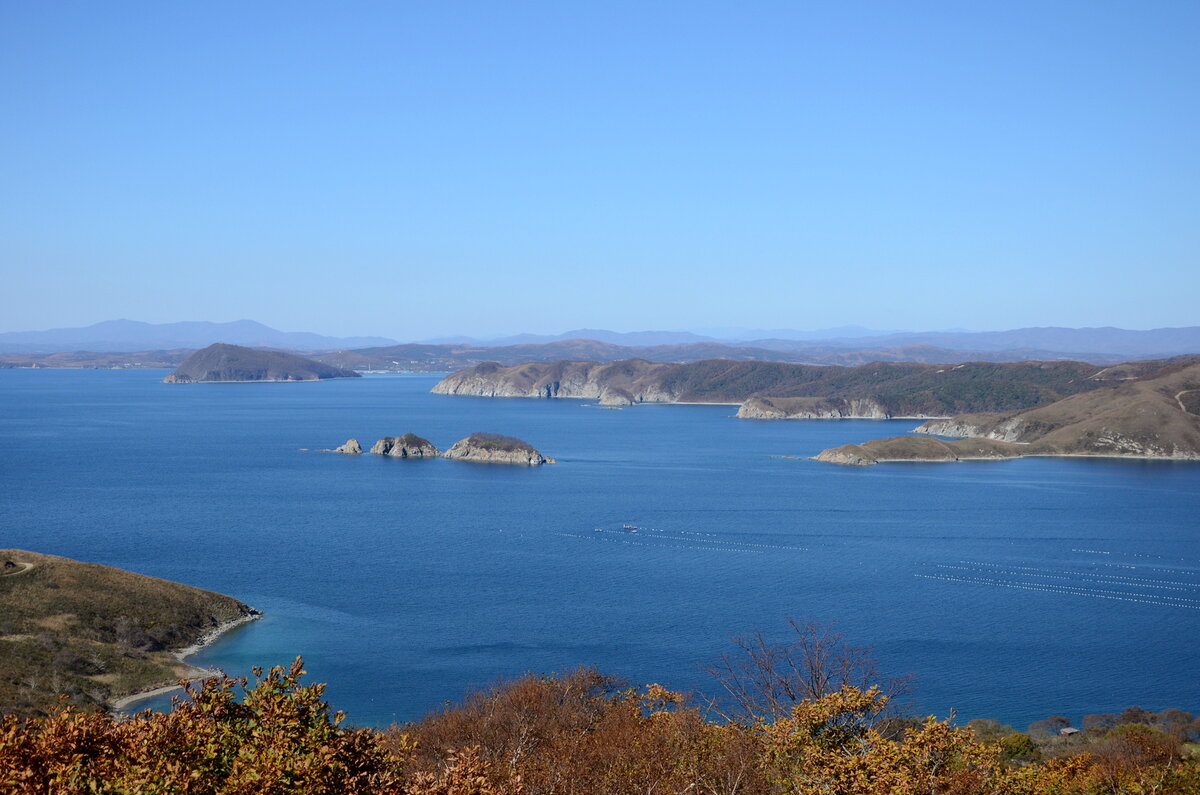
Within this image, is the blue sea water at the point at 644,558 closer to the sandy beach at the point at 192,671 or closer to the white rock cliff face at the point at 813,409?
the sandy beach at the point at 192,671

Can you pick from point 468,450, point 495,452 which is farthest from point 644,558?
point 468,450

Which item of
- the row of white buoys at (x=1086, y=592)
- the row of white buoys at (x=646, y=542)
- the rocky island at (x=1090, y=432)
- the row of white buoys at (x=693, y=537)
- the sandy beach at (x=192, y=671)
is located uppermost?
the rocky island at (x=1090, y=432)

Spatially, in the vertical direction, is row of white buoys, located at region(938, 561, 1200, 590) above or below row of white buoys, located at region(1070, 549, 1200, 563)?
below

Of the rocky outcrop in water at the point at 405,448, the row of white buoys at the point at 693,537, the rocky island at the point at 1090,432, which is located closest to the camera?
the row of white buoys at the point at 693,537

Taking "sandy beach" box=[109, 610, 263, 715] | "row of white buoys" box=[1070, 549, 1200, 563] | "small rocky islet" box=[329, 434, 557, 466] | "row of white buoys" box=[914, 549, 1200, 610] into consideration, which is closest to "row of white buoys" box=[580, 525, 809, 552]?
"row of white buoys" box=[914, 549, 1200, 610]

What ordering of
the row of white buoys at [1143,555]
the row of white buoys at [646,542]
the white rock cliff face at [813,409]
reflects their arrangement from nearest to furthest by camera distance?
the row of white buoys at [1143,555] < the row of white buoys at [646,542] < the white rock cliff face at [813,409]

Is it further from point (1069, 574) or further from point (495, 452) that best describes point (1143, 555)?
point (495, 452)

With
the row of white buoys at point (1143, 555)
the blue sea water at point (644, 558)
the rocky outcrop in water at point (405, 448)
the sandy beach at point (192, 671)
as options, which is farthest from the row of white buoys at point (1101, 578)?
the rocky outcrop in water at point (405, 448)

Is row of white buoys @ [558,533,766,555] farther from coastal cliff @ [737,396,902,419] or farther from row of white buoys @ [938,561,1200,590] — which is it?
coastal cliff @ [737,396,902,419]
